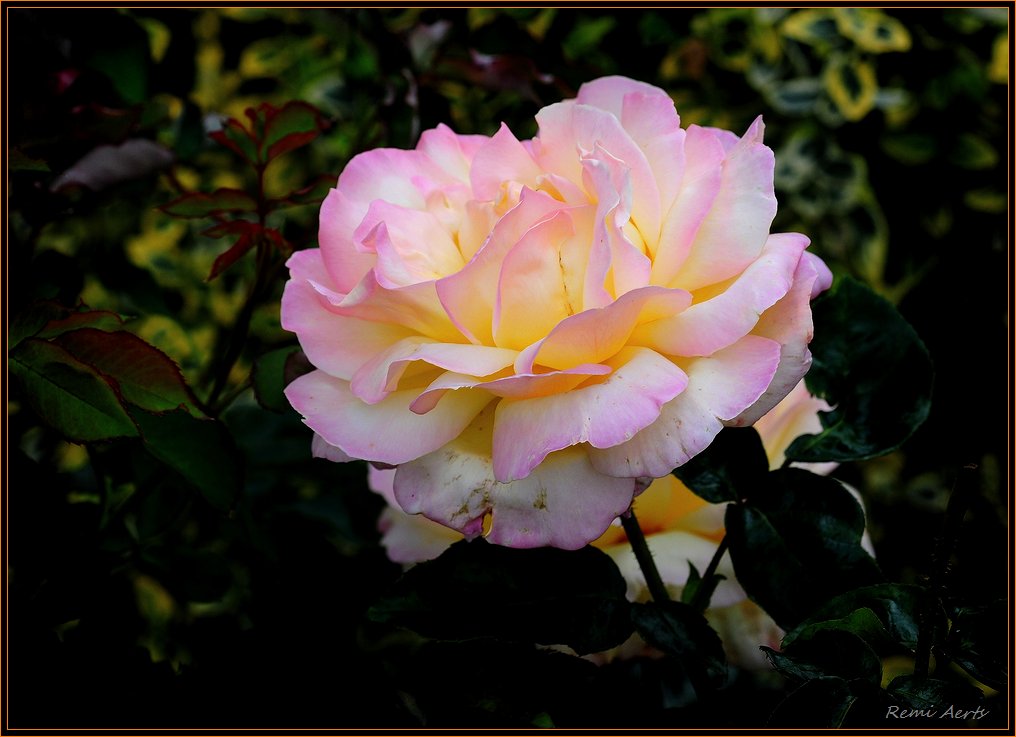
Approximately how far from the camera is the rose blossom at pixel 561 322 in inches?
16.3

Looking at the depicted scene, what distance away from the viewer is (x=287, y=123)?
73cm

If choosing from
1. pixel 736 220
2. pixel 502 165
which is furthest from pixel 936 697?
pixel 502 165

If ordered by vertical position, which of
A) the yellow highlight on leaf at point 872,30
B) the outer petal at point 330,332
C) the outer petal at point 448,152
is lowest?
the outer petal at point 330,332

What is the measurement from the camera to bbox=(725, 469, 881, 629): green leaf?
1.59 feet

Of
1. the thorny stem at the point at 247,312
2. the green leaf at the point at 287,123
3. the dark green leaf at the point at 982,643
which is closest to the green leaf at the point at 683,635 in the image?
the dark green leaf at the point at 982,643

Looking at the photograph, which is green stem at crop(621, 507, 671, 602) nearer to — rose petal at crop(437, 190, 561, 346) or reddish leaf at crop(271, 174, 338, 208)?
rose petal at crop(437, 190, 561, 346)

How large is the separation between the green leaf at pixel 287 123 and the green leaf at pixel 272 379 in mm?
188

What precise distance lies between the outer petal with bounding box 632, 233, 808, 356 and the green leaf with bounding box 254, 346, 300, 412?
0.26m

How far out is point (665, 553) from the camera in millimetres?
547

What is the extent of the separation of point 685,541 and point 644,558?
0.06 meters

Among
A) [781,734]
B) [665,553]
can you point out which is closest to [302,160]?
[665,553]

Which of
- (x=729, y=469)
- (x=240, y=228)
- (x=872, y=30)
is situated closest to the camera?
(x=729, y=469)

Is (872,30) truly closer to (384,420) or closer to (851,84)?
(851,84)

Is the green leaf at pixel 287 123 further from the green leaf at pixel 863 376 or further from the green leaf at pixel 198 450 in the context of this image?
the green leaf at pixel 863 376
